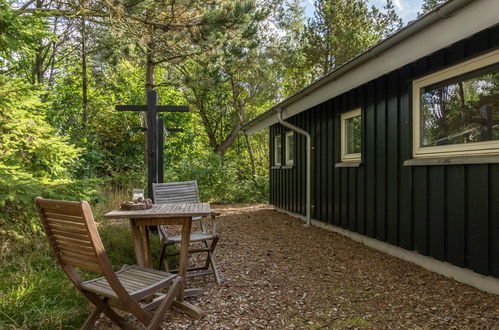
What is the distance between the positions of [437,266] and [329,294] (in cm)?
133

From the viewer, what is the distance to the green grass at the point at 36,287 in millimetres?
2494

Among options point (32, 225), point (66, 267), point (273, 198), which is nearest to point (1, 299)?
point (66, 267)

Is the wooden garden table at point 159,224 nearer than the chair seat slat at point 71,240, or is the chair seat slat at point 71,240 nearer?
the chair seat slat at point 71,240

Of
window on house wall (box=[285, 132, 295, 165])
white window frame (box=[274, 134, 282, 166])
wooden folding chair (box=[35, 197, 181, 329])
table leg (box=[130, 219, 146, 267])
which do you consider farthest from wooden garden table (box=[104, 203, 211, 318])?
white window frame (box=[274, 134, 282, 166])

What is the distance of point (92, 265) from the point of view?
209 centimetres

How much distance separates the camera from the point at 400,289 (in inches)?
129

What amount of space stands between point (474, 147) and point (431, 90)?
0.87 metres

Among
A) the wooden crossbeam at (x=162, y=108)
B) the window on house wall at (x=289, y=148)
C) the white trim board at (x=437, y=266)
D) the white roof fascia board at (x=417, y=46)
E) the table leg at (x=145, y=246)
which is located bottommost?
the white trim board at (x=437, y=266)

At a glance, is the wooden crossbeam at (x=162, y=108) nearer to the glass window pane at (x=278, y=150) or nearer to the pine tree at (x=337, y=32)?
the glass window pane at (x=278, y=150)

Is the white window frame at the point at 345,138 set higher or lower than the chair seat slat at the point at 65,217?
higher

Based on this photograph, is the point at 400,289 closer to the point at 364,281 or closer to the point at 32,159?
the point at 364,281

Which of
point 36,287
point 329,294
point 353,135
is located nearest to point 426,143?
point 353,135

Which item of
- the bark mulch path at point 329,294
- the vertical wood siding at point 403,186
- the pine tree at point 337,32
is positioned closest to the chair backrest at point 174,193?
the bark mulch path at point 329,294

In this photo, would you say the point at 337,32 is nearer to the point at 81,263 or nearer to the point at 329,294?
the point at 329,294
